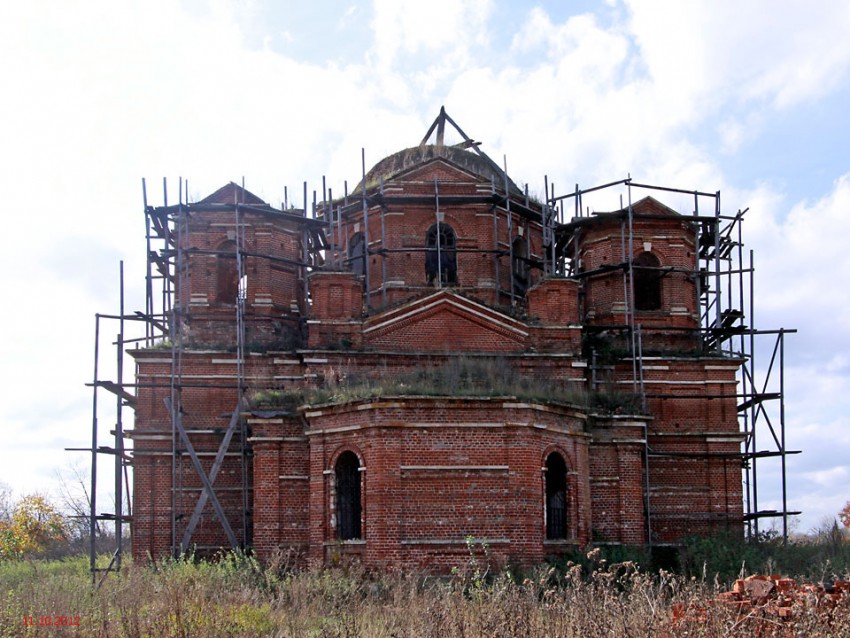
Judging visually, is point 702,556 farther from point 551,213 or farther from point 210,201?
point 210,201

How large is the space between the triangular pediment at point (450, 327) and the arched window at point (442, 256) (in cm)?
262

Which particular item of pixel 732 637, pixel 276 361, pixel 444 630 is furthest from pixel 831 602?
pixel 276 361

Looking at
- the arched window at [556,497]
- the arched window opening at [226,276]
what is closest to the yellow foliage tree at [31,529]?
the arched window opening at [226,276]

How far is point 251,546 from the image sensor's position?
923 inches

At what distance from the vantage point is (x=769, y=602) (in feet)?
35.7

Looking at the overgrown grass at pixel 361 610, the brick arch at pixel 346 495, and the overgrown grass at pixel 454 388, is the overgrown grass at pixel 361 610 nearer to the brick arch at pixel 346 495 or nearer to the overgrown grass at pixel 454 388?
the brick arch at pixel 346 495

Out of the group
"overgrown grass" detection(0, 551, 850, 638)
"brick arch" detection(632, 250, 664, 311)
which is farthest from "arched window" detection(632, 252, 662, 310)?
"overgrown grass" detection(0, 551, 850, 638)

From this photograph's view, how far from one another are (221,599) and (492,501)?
8389 mm

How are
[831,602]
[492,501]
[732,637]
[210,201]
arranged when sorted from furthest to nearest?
[210,201] → [492,501] → [831,602] → [732,637]

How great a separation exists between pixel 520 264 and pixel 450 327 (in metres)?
4.30

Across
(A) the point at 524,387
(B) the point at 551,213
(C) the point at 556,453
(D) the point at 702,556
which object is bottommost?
(D) the point at 702,556

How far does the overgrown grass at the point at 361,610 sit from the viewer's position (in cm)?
997

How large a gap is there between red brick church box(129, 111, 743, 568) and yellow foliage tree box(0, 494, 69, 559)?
19.7 meters

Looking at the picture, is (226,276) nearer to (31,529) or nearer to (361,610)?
(361,610)
